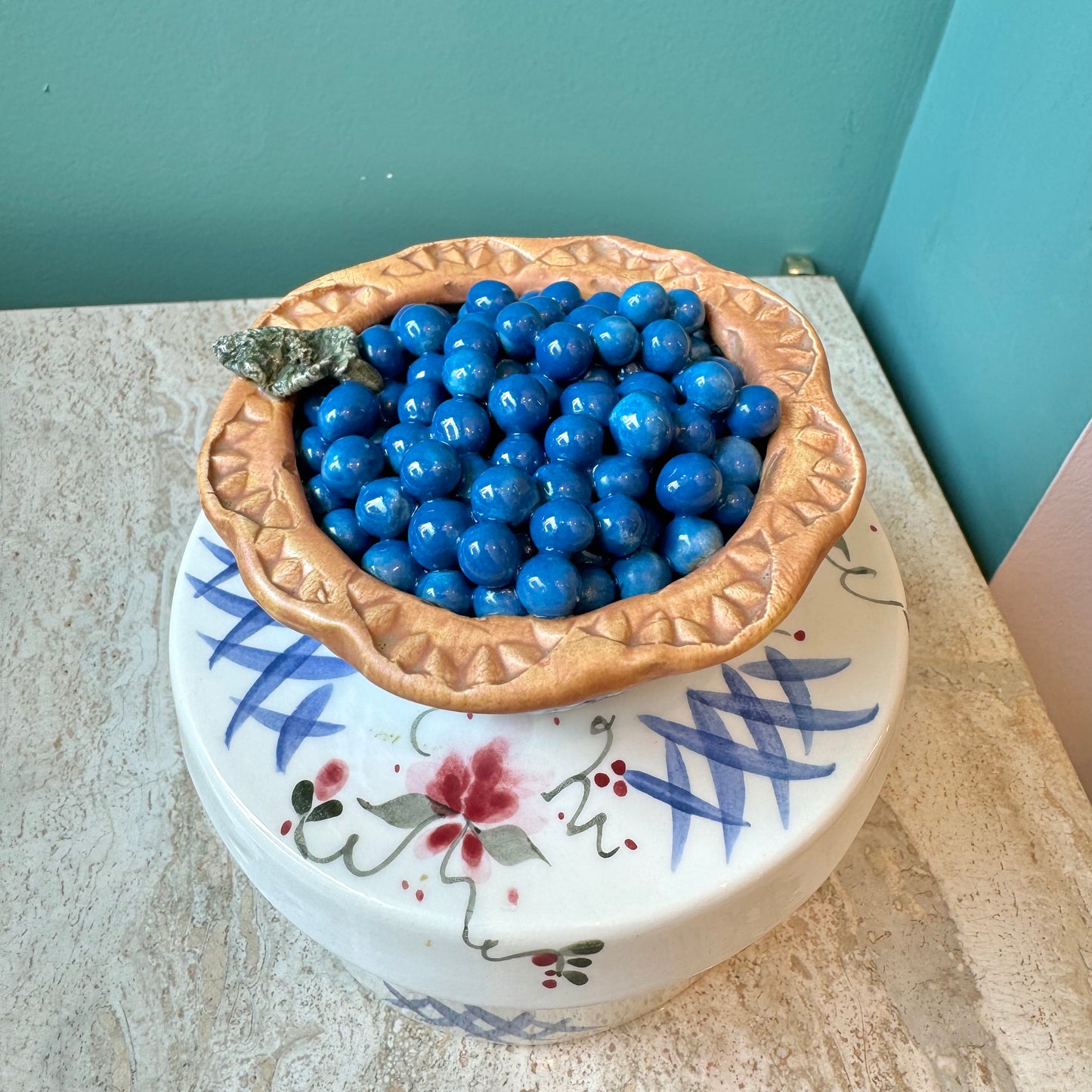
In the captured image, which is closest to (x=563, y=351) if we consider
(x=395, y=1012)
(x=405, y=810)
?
(x=405, y=810)

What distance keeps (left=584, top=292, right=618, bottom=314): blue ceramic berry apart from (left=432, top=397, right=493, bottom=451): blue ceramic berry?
0.11 m

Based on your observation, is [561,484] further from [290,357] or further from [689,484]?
[290,357]

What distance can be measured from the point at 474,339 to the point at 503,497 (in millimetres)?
109

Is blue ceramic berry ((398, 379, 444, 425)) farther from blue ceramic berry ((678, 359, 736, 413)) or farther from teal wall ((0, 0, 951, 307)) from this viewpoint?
teal wall ((0, 0, 951, 307))

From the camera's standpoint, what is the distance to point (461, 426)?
1.47ft

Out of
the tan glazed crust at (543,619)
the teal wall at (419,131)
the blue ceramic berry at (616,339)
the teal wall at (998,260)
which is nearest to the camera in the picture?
the tan glazed crust at (543,619)

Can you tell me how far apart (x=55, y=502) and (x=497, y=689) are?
23.6 inches

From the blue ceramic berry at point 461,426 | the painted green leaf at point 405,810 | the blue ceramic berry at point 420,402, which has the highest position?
the blue ceramic berry at point 461,426

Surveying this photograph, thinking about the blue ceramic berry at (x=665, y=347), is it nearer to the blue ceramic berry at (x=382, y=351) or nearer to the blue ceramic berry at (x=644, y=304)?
the blue ceramic berry at (x=644, y=304)

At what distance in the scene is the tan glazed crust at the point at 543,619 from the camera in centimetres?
38

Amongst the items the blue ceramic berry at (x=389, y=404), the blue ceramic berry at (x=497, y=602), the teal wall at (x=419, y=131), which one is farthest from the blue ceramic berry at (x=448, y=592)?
the teal wall at (x=419, y=131)

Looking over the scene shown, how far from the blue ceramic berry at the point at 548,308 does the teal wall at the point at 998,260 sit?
1.34ft

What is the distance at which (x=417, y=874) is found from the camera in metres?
0.44

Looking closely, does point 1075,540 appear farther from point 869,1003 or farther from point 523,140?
point 523,140
